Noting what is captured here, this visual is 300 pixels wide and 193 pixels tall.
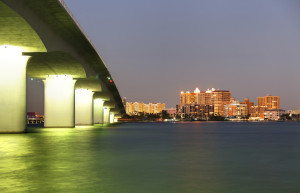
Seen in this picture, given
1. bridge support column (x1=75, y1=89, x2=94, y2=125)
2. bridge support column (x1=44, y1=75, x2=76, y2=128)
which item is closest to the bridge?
bridge support column (x1=44, y1=75, x2=76, y2=128)

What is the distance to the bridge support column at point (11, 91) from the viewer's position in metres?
36.3

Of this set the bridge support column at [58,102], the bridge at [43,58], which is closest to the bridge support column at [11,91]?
the bridge at [43,58]

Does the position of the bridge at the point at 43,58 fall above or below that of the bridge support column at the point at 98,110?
above

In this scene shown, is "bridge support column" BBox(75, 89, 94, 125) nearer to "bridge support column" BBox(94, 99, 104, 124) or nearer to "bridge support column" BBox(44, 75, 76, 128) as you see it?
"bridge support column" BBox(44, 75, 76, 128)

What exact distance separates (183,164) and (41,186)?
17.8 ft

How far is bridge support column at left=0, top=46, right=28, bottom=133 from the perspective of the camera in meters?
36.3

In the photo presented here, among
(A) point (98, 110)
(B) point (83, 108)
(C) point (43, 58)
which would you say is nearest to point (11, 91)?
(C) point (43, 58)

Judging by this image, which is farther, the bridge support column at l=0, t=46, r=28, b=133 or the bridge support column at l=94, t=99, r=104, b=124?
the bridge support column at l=94, t=99, r=104, b=124

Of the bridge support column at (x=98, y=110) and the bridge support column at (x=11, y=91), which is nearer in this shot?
the bridge support column at (x=11, y=91)

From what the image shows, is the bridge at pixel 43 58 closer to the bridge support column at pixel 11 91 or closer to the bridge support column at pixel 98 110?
the bridge support column at pixel 11 91

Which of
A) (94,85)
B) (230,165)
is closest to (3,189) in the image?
(230,165)

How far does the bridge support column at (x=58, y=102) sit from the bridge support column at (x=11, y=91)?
20413 mm

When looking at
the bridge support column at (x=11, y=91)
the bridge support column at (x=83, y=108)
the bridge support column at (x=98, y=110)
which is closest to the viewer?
the bridge support column at (x=11, y=91)

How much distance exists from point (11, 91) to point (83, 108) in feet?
150
